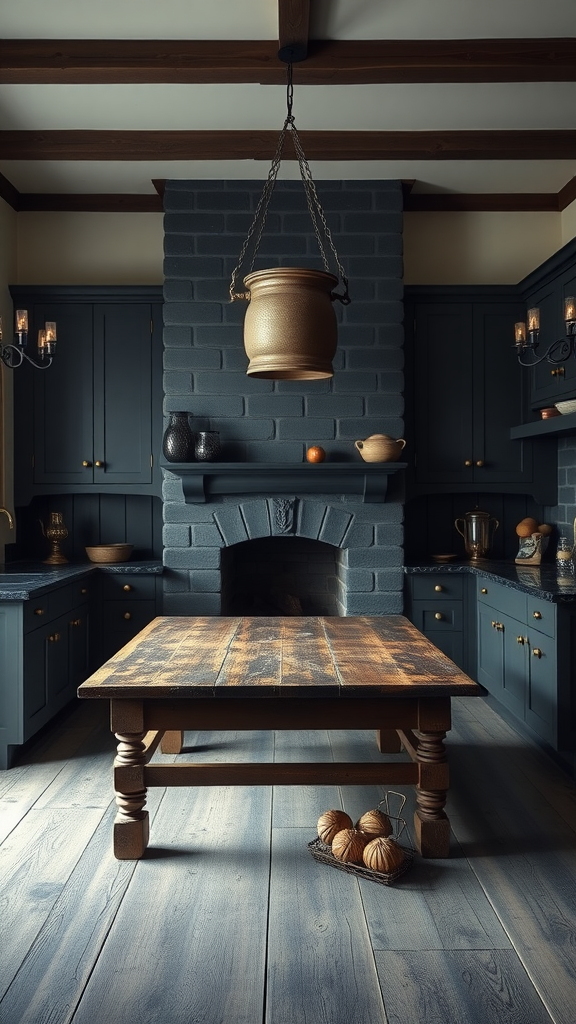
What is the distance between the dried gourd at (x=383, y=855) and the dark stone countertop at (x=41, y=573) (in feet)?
5.91

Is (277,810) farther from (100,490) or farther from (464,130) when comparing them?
(464,130)

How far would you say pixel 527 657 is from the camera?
375 centimetres

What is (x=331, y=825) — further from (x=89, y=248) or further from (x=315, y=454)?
(x=89, y=248)

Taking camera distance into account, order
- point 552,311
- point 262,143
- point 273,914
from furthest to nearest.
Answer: point 552,311, point 262,143, point 273,914

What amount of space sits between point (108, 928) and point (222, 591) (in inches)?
108

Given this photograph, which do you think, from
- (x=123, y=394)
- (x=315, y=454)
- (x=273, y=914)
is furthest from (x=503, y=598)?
(x=123, y=394)

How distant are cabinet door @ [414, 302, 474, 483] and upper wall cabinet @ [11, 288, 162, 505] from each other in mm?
1588

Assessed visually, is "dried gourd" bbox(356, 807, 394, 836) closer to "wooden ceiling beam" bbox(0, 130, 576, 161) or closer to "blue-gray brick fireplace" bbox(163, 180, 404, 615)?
"blue-gray brick fireplace" bbox(163, 180, 404, 615)

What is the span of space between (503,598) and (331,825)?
6.33 feet

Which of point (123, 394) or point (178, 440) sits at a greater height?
point (123, 394)

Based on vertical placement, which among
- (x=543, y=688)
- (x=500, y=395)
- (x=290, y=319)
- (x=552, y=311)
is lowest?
(x=543, y=688)

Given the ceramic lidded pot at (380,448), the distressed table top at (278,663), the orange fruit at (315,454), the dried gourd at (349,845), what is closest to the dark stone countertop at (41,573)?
the distressed table top at (278,663)

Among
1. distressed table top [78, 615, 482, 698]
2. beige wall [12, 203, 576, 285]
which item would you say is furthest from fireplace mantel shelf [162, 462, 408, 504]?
beige wall [12, 203, 576, 285]

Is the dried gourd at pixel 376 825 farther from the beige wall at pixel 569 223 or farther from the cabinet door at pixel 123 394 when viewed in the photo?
the beige wall at pixel 569 223
